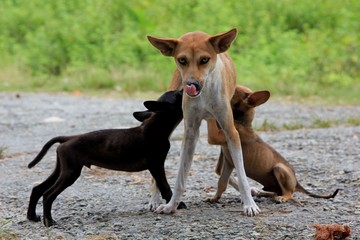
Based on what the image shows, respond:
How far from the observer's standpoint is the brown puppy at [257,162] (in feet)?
22.3

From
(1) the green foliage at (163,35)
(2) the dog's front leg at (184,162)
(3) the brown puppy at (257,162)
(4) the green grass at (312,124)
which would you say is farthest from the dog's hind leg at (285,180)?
(1) the green foliage at (163,35)

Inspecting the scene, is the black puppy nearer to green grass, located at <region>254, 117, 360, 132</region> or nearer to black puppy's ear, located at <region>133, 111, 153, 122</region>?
black puppy's ear, located at <region>133, 111, 153, 122</region>

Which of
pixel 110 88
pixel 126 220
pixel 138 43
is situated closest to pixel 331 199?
pixel 126 220

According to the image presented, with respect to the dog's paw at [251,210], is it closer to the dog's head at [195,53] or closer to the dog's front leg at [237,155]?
the dog's front leg at [237,155]

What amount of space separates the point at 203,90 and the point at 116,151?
0.89m

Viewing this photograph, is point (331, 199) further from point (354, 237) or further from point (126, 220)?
point (126, 220)

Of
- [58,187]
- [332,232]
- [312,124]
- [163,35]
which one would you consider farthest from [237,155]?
[163,35]

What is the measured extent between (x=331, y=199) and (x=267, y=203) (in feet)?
1.95

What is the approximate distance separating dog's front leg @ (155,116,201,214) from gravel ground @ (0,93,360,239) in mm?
95

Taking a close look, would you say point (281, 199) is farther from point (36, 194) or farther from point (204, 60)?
point (36, 194)

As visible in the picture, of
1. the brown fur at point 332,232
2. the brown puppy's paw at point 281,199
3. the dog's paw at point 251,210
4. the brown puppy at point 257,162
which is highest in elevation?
the brown puppy at point 257,162

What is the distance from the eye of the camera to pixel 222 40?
6102mm

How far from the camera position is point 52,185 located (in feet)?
20.5

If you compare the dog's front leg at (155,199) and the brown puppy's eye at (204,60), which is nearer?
the brown puppy's eye at (204,60)
